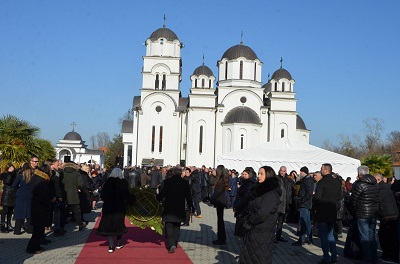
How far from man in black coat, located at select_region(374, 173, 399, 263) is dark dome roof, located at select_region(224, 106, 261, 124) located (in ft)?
137

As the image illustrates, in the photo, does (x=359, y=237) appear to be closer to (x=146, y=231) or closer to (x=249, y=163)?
(x=146, y=231)

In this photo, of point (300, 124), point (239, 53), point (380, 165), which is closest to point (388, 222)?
point (380, 165)

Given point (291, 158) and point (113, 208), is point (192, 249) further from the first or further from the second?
point (291, 158)

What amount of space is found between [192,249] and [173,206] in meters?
1.07

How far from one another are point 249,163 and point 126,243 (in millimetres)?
16719

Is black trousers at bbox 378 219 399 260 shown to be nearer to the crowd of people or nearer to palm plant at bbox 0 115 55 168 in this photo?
the crowd of people

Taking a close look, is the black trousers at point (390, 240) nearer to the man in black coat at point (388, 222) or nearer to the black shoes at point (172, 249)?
the man in black coat at point (388, 222)

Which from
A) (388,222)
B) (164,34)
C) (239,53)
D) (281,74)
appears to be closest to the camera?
(388,222)

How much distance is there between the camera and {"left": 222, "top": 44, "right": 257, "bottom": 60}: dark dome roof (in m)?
57.1

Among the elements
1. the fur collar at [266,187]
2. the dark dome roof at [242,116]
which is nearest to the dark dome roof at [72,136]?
the dark dome roof at [242,116]

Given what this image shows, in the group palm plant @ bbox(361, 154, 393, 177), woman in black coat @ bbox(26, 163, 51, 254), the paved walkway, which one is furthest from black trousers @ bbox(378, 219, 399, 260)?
palm plant @ bbox(361, 154, 393, 177)

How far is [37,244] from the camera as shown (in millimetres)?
9875

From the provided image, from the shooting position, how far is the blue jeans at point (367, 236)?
9.37 metres

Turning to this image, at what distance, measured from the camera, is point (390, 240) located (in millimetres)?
10383
